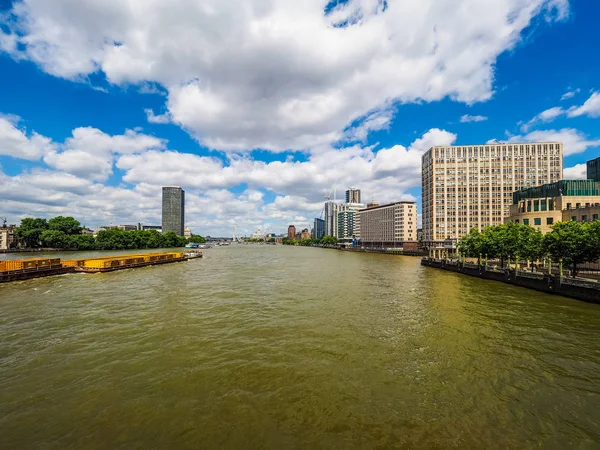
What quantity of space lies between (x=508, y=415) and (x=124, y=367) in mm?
19709

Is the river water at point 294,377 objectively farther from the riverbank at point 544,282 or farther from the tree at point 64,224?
the tree at point 64,224

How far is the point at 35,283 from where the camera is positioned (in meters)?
46.3

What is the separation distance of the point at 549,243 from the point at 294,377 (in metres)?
55.6

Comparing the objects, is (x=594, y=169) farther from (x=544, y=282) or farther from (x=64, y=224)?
(x=64, y=224)

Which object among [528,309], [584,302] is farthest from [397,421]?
[584,302]

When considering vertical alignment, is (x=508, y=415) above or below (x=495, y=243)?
below

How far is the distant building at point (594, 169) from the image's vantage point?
101375 mm

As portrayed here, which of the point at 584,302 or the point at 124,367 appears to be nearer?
the point at 124,367

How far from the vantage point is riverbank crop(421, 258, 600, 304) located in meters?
35.7

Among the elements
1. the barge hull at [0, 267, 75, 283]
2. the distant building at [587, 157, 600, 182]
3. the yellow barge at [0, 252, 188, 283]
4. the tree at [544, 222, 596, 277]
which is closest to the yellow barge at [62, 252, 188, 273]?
the yellow barge at [0, 252, 188, 283]

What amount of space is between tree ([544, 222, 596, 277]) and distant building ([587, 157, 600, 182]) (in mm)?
83473

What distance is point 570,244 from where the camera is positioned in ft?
146

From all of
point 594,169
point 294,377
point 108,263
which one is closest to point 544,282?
point 294,377

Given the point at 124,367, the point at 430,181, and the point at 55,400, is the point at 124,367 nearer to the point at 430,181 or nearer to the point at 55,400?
the point at 55,400
